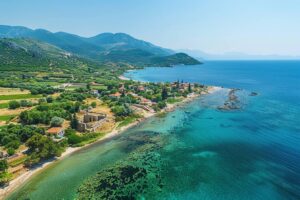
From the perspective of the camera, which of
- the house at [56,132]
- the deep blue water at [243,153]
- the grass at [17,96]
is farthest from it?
the grass at [17,96]

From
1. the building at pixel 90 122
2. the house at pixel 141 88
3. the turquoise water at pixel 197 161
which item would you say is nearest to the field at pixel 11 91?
the house at pixel 141 88

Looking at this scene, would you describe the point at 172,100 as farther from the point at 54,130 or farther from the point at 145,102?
the point at 54,130

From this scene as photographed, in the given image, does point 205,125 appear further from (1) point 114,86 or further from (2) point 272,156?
(1) point 114,86

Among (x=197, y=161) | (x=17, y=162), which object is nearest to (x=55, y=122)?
(x=17, y=162)

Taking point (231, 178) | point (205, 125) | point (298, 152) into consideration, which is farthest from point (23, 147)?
point (298, 152)

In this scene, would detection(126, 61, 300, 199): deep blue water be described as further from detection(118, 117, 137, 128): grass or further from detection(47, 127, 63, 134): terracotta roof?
detection(47, 127, 63, 134): terracotta roof

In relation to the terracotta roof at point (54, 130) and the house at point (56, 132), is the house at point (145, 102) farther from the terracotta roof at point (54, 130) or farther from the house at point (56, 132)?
the terracotta roof at point (54, 130)

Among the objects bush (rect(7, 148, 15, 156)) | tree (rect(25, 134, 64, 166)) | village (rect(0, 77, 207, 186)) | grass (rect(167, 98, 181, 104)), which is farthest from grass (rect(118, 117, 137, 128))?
grass (rect(167, 98, 181, 104))

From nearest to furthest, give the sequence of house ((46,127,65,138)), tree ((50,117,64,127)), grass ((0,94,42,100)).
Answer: house ((46,127,65,138)) < tree ((50,117,64,127)) < grass ((0,94,42,100))
